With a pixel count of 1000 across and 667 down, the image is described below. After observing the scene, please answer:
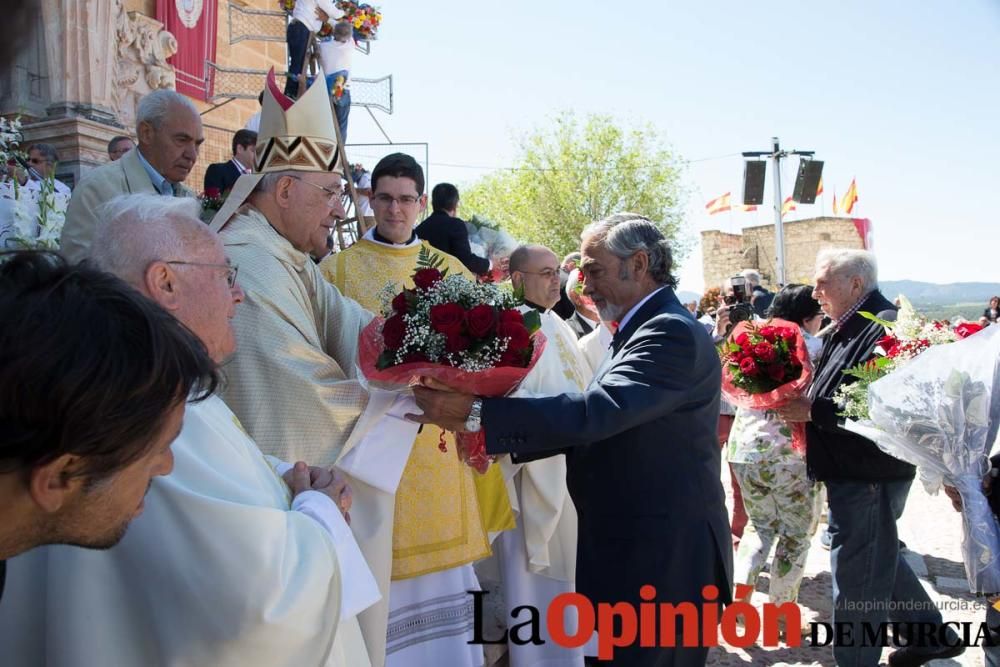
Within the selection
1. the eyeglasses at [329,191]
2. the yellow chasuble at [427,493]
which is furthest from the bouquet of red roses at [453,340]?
the yellow chasuble at [427,493]

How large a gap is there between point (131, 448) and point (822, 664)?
181 inches

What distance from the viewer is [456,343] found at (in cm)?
282

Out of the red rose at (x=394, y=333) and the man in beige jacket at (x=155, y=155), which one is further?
the man in beige jacket at (x=155, y=155)

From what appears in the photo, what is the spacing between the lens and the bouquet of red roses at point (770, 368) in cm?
460

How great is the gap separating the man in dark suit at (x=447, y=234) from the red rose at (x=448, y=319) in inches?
145

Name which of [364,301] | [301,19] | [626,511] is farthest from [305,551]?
[301,19]

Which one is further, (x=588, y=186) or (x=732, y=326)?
(x=588, y=186)

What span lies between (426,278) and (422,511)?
56.9 inches

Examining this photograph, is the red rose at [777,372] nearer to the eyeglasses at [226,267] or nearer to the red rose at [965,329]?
the red rose at [965,329]

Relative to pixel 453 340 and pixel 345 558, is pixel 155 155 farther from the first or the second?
pixel 345 558

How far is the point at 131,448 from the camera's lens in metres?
1.14

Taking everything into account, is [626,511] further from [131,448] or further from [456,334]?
[131,448]

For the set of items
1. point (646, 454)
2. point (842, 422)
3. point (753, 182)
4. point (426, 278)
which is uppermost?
point (753, 182)

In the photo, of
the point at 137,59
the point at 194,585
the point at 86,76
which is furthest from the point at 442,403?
the point at 137,59
